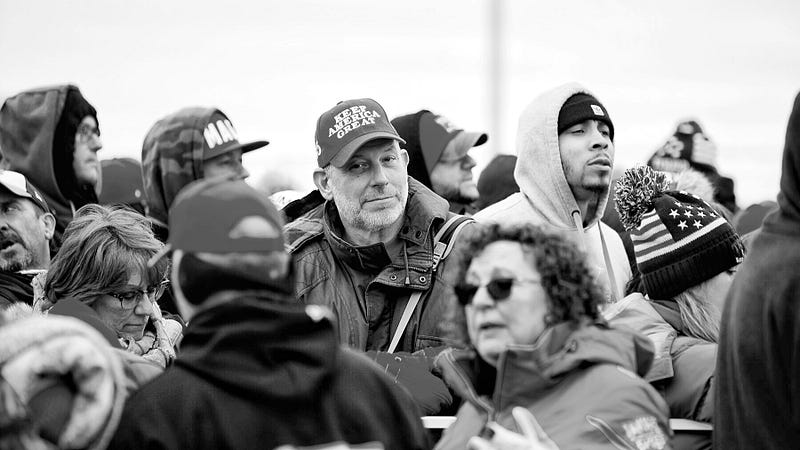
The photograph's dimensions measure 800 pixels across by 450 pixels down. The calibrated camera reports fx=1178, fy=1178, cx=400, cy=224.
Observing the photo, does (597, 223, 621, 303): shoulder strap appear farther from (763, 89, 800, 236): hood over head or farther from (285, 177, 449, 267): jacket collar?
(763, 89, 800, 236): hood over head

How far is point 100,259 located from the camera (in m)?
4.30

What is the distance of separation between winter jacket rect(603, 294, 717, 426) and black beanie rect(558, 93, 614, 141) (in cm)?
150

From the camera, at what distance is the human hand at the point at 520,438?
3.13m

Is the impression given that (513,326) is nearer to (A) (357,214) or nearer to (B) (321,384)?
(B) (321,384)

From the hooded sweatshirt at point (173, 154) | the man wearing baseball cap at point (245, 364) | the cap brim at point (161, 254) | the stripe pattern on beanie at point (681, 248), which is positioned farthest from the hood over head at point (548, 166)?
the man wearing baseball cap at point (245, 364)

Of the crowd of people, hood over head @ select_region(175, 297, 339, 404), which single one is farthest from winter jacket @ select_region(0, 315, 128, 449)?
hood over head @ select_region(175, 297, 339, 404)

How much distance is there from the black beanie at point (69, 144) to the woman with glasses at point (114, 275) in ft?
4.04

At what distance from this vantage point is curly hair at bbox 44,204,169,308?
14.1 ft

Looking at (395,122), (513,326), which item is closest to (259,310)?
(513,326)

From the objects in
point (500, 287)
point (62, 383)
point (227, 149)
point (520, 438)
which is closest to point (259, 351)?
point (62, 383)

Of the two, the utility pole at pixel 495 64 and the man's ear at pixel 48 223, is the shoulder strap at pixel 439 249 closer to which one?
the man's ear at pixel 48 223

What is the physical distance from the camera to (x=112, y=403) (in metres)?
2.82

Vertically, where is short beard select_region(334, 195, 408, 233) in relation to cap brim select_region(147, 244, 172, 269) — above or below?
below

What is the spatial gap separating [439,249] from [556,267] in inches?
65.0
